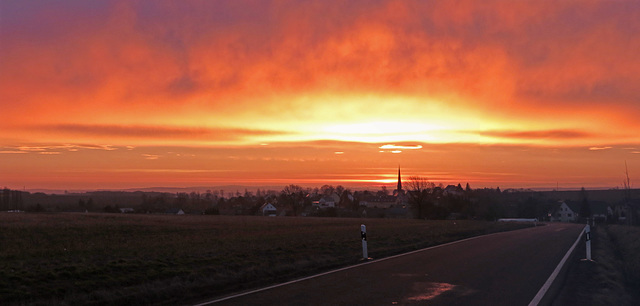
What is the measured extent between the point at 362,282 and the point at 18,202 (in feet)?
423

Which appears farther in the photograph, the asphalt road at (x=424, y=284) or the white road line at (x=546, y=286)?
the asphalt road at (x=424, y=284)

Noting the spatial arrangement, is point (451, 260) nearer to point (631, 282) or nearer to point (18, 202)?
point (631, 282)

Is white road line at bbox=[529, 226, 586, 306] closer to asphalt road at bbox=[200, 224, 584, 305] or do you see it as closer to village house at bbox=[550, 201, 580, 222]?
asphalt road at bbox=[200, 224, 584, 305]

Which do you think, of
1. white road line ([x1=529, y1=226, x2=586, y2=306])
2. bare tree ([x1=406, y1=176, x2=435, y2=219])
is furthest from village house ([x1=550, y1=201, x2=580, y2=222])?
white road line ([x1=529, y1=226, x2=586, y2=306])

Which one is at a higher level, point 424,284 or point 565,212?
point 424,284

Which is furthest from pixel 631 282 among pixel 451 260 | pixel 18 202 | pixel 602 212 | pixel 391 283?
pixel 18 202

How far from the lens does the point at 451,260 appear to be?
56.5 ft

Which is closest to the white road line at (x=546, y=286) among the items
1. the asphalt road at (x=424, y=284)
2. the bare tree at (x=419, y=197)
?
the asphalt road at (x=424, y=284)

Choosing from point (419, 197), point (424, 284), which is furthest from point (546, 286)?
point (419, 197)

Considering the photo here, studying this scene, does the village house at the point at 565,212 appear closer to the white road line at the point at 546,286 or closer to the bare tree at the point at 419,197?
the bare tree at the point at 419,197

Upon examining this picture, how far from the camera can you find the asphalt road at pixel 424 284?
33.7 ft

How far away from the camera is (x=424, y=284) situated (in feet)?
39.9

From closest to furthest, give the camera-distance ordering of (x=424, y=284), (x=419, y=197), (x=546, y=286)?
1. (x=546, y=286)
2. (x=424, y=284)
3. (x=419, y=197)

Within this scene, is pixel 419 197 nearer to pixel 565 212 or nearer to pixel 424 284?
pixel 565 212
